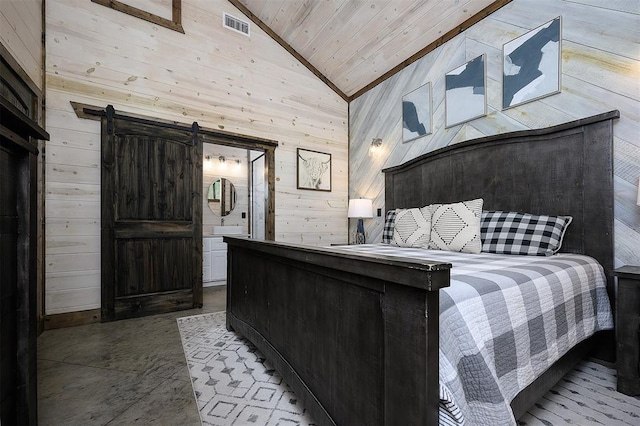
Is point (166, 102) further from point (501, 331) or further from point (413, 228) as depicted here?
point (501, 331)

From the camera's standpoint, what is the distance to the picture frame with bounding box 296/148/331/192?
424cm

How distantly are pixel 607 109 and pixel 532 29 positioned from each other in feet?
3.05

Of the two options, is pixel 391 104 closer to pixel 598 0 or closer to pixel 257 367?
pixel 598 0

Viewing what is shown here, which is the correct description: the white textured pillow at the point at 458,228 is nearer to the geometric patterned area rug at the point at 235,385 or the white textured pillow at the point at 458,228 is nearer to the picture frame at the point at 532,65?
the picture frame at the point at 532,65

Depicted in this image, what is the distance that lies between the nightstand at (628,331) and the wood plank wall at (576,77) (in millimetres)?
471

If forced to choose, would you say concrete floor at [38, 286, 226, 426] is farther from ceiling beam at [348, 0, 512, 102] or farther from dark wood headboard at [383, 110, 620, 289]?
ceiling beam at [348, 0, 512, 102]

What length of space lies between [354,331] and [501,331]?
52 cm

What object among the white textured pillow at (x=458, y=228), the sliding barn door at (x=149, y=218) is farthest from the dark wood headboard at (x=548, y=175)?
the sliding barn door at (x=149, y=218)

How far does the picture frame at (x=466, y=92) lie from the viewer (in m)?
2.85

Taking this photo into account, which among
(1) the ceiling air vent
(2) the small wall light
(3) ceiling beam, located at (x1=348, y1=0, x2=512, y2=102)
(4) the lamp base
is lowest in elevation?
(4) the lamp base

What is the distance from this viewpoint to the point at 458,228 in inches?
92.3

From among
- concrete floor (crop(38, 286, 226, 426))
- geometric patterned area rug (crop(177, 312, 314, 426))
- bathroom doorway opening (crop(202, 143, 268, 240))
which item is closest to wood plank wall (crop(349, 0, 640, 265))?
geometric patterned area rug (crop(177, 312, 314, 426))

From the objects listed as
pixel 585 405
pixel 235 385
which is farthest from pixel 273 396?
pixel 585 405

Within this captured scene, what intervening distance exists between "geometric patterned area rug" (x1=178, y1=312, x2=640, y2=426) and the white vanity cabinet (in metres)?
2.49
